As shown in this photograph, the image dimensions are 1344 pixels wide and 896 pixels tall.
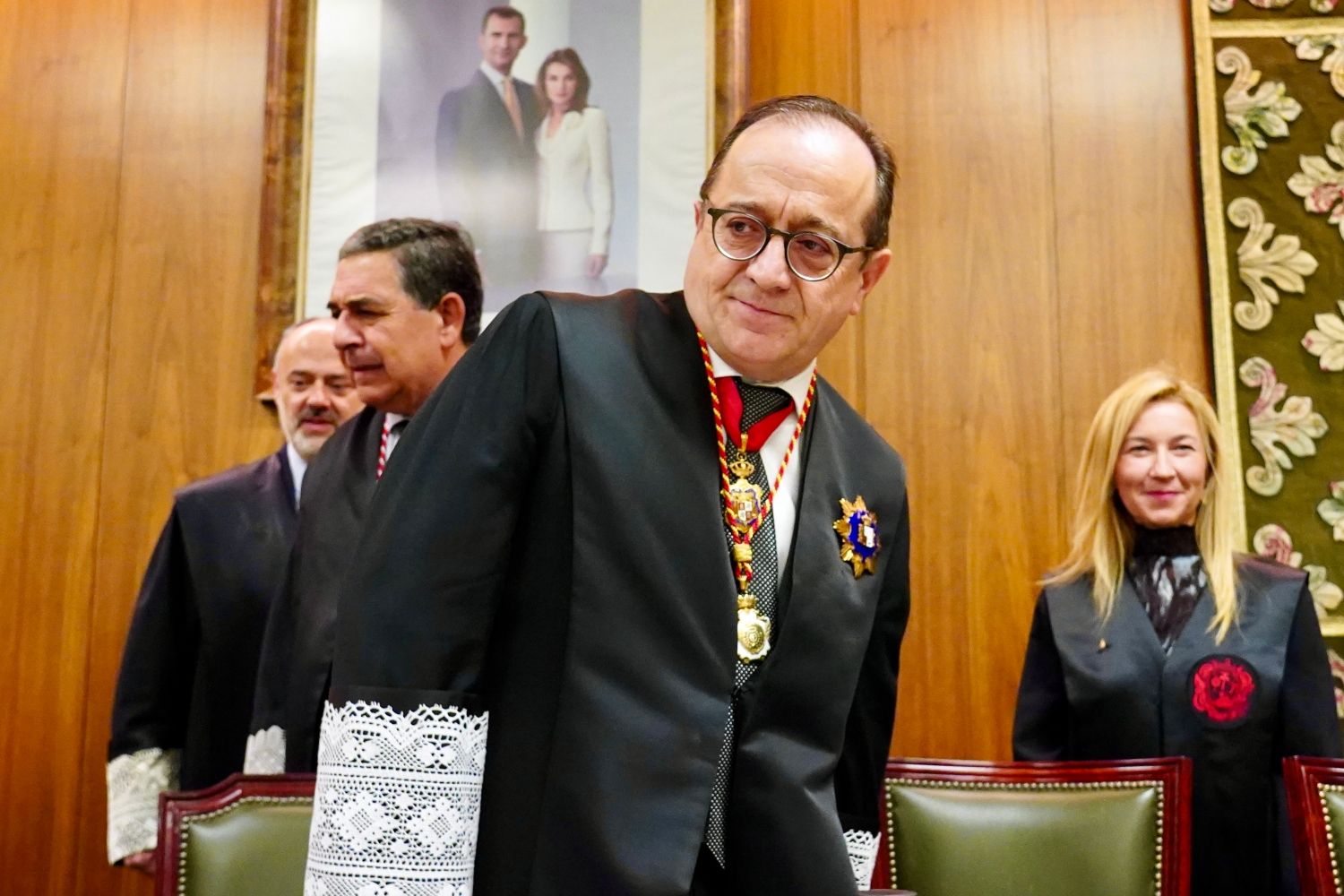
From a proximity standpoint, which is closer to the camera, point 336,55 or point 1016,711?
point 1016,711

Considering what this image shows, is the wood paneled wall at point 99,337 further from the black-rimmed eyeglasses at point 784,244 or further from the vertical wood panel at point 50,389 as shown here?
the black-rimmed eyeglasses at point 784,244

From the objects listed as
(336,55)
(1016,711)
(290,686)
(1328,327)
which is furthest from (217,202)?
(1328,327)

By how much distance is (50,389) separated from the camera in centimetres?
409

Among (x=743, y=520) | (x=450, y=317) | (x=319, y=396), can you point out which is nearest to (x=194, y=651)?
(x=319, y=396)

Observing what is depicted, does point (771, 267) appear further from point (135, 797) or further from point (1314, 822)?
point (135, 797)

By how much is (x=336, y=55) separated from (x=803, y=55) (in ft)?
4.43

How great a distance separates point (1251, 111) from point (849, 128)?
286 cm

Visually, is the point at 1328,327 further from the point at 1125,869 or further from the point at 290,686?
the point at 290,686

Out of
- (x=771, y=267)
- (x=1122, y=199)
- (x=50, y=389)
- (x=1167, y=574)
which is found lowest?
(x=1167, y=574)

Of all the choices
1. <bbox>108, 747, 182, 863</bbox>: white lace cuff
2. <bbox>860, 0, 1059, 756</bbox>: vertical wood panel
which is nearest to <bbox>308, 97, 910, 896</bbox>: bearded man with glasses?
<bbox>108, 747, 182, 863</bbox>: white lace cuff

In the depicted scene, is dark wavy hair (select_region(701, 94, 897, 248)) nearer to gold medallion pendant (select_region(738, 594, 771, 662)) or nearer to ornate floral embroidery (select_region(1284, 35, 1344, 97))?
gold medallion pendant (select_region(738, 594, 771, 662))

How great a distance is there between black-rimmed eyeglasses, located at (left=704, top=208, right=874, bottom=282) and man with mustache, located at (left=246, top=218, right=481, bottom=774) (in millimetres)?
1120

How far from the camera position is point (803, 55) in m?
4.24

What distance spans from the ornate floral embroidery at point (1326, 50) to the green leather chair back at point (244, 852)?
11.6 ft
